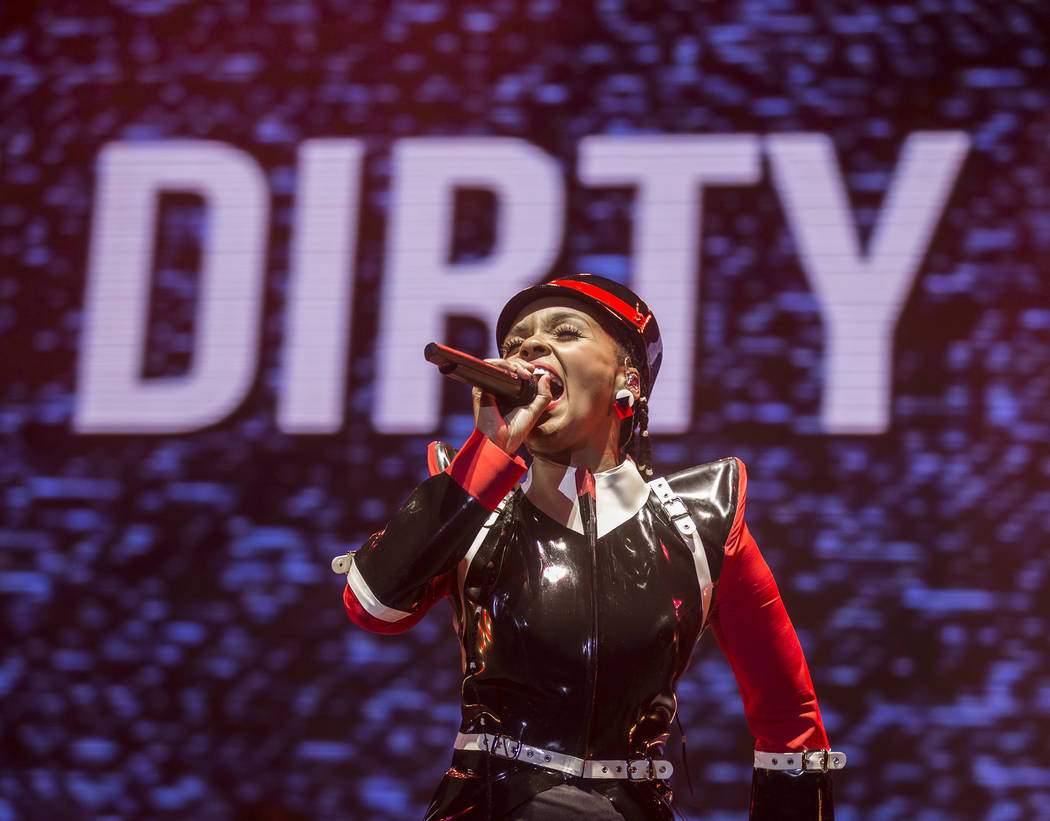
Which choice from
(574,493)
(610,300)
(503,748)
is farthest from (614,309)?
(503,748)

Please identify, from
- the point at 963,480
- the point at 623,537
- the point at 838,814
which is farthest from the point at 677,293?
the point at 623,537

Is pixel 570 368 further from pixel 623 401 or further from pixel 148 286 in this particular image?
pixel 148 286

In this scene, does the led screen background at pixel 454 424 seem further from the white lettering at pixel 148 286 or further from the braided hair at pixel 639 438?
the braided hair at pixel 639 438

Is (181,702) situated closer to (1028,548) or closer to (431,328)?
(431,328)

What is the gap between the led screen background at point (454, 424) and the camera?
2775 mm

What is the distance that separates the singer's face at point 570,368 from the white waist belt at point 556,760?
387 millimetres

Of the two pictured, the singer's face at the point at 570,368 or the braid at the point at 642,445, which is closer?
the singer's face at the point at 570,368

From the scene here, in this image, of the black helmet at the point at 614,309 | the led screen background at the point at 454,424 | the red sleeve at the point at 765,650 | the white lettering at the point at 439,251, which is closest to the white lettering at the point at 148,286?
the led screen background at the point at 454,424

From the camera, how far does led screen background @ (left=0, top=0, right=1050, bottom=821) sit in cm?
278

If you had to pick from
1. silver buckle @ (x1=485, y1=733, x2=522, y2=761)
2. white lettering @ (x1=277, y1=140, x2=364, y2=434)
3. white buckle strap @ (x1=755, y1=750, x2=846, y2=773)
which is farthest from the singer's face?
white lettering @ (x1=277, y1=140, x2=364, y2=434)

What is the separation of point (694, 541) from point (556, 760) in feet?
1.12

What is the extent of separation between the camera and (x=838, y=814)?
9.07 ft

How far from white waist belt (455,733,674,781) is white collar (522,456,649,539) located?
0.28 metres

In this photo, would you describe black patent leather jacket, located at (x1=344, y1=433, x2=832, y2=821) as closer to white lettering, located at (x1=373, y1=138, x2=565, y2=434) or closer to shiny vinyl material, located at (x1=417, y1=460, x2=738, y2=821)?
shiny vinyl material, located at (x1=417, y1=460, x2=738, y2=821)
